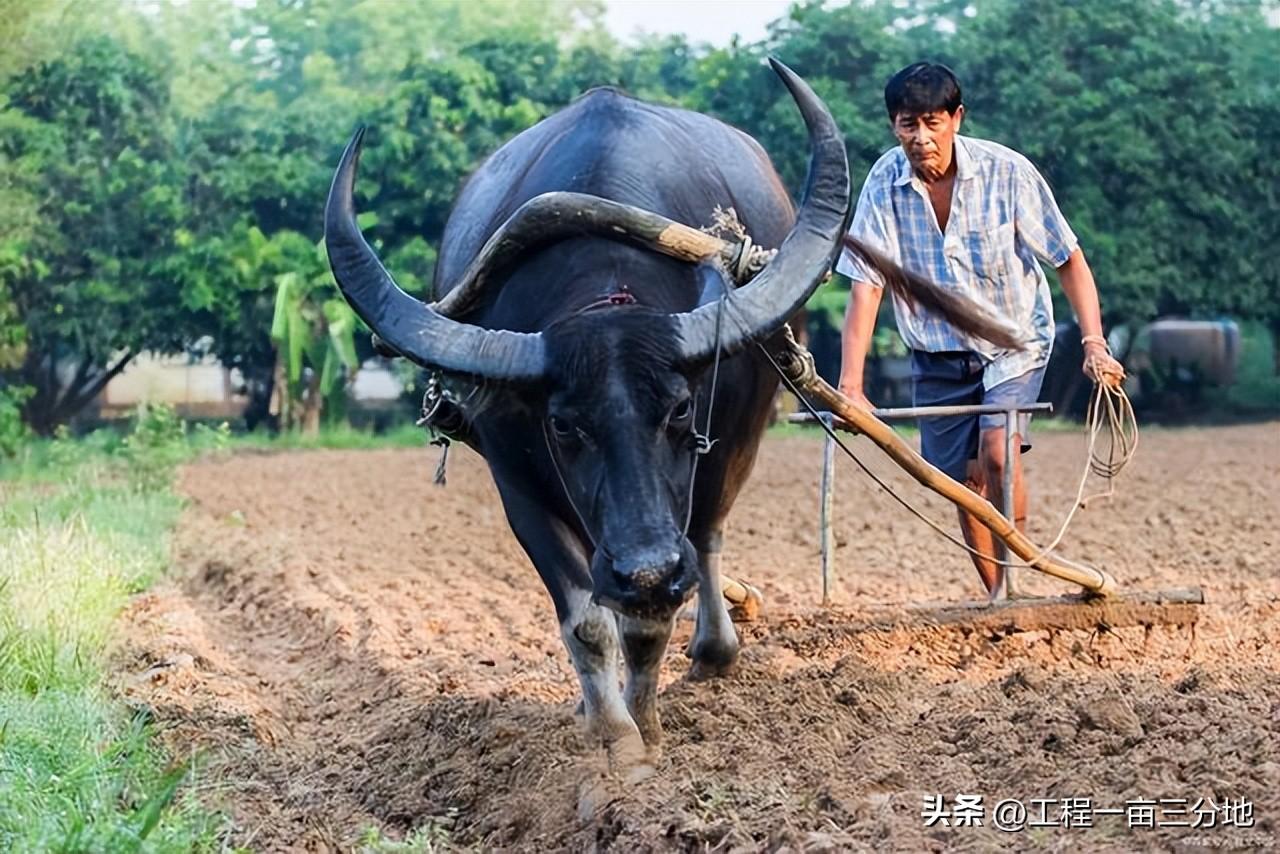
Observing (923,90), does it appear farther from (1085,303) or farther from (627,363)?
(627,363)

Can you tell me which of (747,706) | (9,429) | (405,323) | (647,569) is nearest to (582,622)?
(747,706)

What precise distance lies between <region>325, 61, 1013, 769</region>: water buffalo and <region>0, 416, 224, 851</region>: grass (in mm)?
1237

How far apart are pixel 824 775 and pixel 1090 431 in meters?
1.95

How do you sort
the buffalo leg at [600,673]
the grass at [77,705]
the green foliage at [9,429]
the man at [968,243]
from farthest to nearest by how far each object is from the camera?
the green foliage at [9,429] → the man at [968,243] → the buffalo leg at [600,673] → the grass at [77,705]

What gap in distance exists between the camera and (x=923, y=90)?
5719mm

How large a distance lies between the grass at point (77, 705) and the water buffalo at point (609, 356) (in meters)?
1.24

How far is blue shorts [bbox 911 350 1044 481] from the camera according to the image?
6203 millimetres

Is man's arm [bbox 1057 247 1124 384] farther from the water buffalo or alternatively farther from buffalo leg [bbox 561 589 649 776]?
buffalo leg [bbox 561 589 649 776]

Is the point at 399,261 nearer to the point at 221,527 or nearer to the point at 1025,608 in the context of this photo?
the point at 221,527

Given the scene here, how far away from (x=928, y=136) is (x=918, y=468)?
3.78ft

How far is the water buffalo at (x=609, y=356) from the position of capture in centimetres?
441

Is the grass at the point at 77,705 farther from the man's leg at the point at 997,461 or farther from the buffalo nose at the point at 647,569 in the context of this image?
the man's leg at the point at 997,461

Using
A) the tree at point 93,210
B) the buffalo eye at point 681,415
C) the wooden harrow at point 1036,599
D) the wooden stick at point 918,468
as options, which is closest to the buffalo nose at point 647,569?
the buffalo eye at point 681,415

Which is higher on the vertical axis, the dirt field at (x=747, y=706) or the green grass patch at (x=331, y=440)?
the dirt field at (x=747, y=706)
